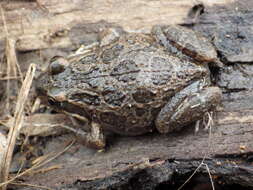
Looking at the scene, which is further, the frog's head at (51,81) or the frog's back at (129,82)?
the frog's head at (51,81)

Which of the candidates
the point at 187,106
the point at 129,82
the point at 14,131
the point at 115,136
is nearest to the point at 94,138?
the point at 115,136

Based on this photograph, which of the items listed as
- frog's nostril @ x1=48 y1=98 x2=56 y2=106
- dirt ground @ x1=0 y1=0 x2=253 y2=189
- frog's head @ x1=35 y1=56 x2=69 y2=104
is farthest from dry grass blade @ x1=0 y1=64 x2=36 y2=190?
frog's nostril @ x1=48 y1=98 x2=56 y2=106

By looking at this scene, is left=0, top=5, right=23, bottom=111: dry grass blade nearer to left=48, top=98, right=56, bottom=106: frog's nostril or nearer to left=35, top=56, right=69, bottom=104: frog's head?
left=35, top=56, right=69, bottom=104: frog's head

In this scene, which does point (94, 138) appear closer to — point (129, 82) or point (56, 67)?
point (129, 82)

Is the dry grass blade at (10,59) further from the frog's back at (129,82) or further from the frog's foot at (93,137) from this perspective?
the frog's foot at (93,137)

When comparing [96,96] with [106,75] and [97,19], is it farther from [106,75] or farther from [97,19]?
[97,19]

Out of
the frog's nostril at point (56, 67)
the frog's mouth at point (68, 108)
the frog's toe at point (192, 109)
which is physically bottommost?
the frog's mouth at point (68, 108)

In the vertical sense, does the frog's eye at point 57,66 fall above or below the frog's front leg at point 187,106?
above

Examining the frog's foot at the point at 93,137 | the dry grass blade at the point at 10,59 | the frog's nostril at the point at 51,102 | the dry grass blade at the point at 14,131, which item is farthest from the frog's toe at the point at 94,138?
the dry grass blade at the point at 10,59
